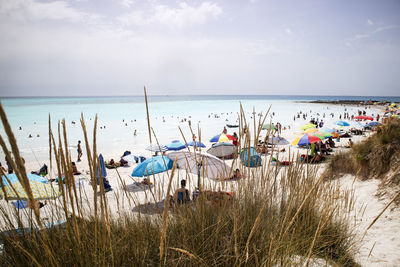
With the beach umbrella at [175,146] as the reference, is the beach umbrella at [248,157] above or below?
above

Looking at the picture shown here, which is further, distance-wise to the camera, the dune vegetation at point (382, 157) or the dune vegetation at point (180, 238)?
the dune vegetation at point (382, 157)

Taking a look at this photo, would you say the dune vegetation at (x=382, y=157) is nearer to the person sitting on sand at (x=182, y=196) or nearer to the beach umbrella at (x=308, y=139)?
the person sitting on sand at (x=182, y=196)

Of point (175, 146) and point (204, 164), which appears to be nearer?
point (204, 164)

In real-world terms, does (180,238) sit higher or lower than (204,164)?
lower

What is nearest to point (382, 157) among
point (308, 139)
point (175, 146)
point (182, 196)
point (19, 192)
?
point (182, 196)

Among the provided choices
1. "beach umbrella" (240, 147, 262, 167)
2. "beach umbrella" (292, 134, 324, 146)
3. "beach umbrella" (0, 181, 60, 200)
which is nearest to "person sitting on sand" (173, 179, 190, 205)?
"beach umbrella" (240, 147, 262, 167)

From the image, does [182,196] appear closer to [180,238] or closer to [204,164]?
[204,164]

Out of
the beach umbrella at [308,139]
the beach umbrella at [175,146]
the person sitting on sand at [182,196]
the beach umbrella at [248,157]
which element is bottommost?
the beach umbrella at [175,146]

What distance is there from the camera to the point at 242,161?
2.08 meters

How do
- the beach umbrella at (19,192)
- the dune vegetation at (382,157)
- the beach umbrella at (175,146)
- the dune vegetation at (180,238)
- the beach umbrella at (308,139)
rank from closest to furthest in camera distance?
the beach umbrella at (19,192) → the dune vegetation at (180,238) → the dune vegetation at (382,157) → the beach umbrella at (308,139) → the beach umbrella at (175,146)

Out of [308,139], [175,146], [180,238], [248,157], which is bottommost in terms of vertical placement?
[175,146]

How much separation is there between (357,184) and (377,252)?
120 inches

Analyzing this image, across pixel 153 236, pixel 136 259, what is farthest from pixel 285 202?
pixel 136 259

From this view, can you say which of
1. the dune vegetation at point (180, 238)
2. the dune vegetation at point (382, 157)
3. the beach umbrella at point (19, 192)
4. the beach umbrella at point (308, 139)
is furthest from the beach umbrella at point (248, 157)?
the beach umbrella at point (308, 139)
